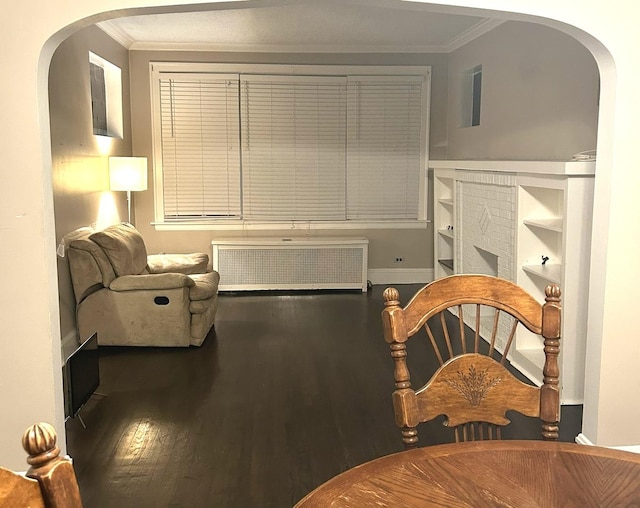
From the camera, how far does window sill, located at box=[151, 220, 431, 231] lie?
24.7 feet

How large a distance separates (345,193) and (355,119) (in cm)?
80

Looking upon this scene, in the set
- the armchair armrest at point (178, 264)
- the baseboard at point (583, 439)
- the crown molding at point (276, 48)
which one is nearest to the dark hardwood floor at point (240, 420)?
the baseboard at point (583, 439)

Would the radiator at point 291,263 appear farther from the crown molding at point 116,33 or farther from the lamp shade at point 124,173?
the crown molding at point 116,33

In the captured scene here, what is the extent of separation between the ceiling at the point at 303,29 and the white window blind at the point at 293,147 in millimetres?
409

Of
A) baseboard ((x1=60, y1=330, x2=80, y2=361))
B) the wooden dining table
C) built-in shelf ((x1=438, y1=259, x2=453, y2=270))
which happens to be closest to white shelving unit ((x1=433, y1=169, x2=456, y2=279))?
built-in shelf ((x1=438, y1=259, x2=453, y2=270))

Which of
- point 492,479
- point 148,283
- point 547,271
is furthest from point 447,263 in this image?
point 492,479

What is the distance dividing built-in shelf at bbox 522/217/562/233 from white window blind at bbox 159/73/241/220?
3.78m

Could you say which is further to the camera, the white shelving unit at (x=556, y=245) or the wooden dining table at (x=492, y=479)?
the white shelving unit at (x=556, y=245)

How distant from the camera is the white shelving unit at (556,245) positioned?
3.86m

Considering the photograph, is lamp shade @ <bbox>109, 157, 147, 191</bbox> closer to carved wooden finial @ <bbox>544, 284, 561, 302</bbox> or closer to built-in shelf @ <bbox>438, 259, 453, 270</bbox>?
built-in shelf @ <bbox>438, 259, 453, 270</bbox>

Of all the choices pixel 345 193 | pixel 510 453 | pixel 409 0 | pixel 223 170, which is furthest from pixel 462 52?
pixel 510 453

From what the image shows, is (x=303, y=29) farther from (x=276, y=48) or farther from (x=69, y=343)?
(x=69, y=343)

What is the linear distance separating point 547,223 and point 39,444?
3.89 metres

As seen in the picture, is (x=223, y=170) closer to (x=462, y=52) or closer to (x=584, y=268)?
(x=462, y=52)
